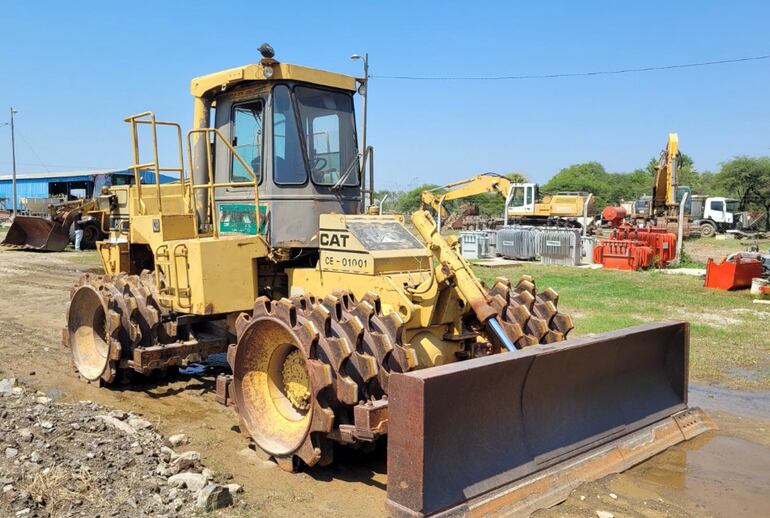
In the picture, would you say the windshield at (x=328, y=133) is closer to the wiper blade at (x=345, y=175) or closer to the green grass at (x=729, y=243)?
the wiper blade at (x=345, y=175)

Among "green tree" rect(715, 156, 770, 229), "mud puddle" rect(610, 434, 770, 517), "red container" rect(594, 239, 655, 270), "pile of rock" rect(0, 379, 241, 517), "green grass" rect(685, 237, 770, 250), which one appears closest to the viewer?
"pile of rock" rect(0, 379, 241, 517)

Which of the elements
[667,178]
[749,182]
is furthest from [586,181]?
[667,178]

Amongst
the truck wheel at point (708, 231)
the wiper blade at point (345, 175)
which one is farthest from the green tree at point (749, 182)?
the wiper blade at point (345, 175)

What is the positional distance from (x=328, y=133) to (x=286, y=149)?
501mm

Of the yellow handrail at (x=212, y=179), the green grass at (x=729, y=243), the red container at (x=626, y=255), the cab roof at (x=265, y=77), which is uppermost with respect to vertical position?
the cab roof at (x=265, y=77)

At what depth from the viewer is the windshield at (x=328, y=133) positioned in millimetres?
5891

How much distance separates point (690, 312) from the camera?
11.7m

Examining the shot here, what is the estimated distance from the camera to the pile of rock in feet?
12.9

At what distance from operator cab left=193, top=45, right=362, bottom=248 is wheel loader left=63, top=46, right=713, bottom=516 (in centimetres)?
2

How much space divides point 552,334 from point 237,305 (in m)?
2.78

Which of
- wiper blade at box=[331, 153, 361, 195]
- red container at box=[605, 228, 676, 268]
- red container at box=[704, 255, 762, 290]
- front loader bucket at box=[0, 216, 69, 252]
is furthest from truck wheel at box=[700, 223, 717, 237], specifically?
wiper blade at box=[331, 153, 361, 195]

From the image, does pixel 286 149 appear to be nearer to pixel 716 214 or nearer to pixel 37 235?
pixel 37 235

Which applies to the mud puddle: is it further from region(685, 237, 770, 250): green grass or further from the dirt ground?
region(685, 237, 770, 250): green grass

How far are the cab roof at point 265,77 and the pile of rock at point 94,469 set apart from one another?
3.08 meters
